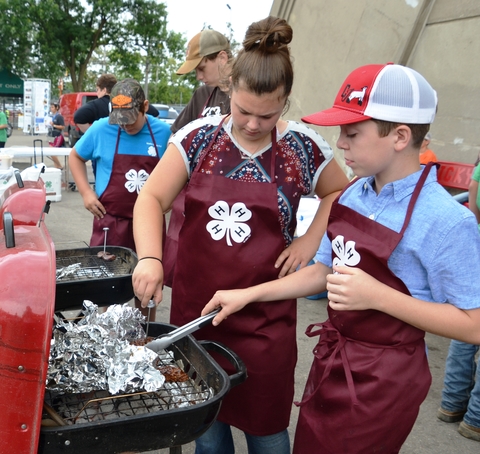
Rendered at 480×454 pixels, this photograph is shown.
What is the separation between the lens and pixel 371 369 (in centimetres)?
149

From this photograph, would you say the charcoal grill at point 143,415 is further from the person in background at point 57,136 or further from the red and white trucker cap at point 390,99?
the person in background at point 57,136

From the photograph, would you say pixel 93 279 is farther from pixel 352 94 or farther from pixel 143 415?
pixel 352 94

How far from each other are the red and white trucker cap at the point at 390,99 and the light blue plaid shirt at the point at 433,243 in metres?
0.17

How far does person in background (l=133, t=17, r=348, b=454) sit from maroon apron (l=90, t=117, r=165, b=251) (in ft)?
Result: 4.90

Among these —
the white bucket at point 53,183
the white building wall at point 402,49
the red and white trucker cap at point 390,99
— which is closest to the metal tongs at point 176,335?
the red and white trucker cap at point 390,99

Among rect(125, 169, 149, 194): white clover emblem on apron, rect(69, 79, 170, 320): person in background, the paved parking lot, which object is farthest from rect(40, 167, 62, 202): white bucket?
rect(125, 169, 149, 194): white clover emblem on apron

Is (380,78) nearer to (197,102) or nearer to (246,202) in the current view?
(246,202)

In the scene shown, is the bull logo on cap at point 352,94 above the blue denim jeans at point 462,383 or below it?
above

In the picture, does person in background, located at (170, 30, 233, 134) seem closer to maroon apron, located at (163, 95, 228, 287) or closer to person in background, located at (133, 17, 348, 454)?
maroon apron, located at (163, 95, 228, 287)

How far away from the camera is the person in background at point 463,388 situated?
9.77 feet

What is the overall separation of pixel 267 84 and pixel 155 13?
2585cm

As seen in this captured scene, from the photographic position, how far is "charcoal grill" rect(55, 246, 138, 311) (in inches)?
78.7

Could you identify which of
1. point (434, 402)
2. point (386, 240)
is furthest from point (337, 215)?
point (434, 402)

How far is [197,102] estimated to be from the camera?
334cm
